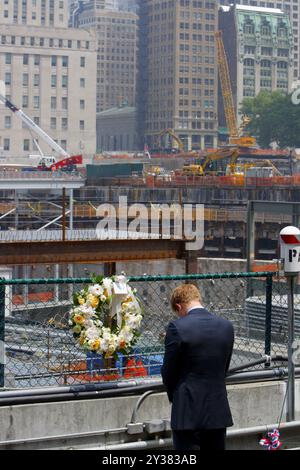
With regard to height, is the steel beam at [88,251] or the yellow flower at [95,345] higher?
the yellow flower at [95,345]

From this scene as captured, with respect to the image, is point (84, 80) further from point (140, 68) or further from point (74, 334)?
point (74, 334)

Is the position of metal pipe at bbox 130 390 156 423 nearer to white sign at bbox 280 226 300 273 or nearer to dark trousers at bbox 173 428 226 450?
white sign at bbox 280 226 300 273

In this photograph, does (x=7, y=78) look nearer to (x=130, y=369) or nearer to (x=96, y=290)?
(x=130, y=369)

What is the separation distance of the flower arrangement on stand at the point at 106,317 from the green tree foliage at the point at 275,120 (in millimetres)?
149774

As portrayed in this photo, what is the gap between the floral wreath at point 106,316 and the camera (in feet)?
31.1

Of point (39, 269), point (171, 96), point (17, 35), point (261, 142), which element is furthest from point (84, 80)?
point (39, 269)

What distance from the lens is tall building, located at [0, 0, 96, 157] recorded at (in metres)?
140

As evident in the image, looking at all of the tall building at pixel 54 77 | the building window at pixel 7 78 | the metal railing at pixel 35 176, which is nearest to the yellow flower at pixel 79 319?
the metal railing at pixel 35 176

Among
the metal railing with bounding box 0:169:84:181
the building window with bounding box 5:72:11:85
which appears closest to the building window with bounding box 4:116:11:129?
the building window with bounding box 5:72:11:85

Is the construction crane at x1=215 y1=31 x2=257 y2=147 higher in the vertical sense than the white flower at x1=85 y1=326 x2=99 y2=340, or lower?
higher

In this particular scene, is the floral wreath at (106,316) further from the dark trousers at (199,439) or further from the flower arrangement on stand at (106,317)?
the dark trousers at (199,439)

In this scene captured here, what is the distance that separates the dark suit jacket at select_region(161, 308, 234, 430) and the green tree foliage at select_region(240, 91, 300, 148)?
152130 millimetres
